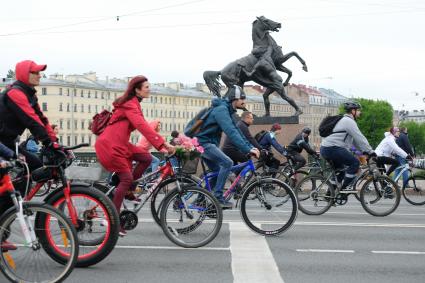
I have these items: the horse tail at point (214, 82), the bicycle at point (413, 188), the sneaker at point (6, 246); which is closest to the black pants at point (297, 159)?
the bicycle at point (413, 188)

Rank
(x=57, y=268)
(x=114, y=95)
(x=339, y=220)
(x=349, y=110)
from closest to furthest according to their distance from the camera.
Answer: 1. (x=57, y=268)
2. (x=339, y=220)
3. (x=349, y=110)
4. (x=114, y=95)

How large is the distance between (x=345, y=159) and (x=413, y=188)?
3.83 m

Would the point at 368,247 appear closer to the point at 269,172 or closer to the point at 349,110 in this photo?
the point at 349,110

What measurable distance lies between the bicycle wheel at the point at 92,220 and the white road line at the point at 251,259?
1.18m

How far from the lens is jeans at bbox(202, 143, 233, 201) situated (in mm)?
9867

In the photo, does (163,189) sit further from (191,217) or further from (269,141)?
(269,141)

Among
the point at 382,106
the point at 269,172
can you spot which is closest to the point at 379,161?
the point at 269,172

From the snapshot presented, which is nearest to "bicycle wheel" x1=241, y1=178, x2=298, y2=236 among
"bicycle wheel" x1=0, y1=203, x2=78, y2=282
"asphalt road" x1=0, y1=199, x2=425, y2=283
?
"asphalt road" x1=0, y1=199, x2=425, y2=283

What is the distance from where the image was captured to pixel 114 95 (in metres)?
146

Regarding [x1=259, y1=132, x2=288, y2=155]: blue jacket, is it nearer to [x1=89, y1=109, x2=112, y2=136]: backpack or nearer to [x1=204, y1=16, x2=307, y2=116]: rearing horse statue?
[x1=204, y1=16, x2=307, y2=116]: rearing horse statue

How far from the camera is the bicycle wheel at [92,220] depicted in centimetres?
694

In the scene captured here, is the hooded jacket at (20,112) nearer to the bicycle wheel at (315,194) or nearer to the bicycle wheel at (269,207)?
the bicycle wheel at (269,207)

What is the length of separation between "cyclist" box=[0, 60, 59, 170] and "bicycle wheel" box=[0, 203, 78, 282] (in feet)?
2.79

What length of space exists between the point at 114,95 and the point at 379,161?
432ft
